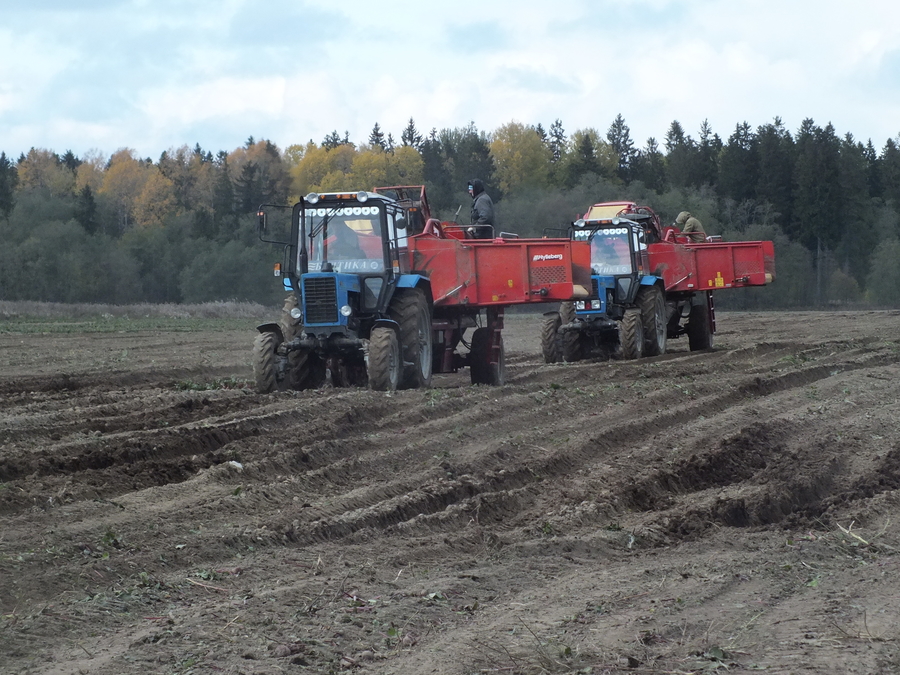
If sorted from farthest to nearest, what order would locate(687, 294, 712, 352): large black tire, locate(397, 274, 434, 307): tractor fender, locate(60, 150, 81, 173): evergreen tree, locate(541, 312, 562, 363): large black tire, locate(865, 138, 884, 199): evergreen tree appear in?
locate(60, 150, 81, 173): evergreen tree, locate(865, 138, 884, 199): evergreen tree, locate(687, 294, 712, 352): large black tire, locate(541, 312, 562, 363): large black tire, locate(397, 274, 434, 307): tractor fender

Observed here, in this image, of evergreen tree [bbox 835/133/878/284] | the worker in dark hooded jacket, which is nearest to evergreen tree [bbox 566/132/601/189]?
evergreen tree [bbox 835/133/878/284]

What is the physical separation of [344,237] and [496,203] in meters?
50.5

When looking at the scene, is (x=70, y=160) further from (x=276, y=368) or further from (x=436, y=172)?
(x=276, y=368)

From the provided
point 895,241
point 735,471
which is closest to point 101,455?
point 735,471

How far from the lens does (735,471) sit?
7.96 metres

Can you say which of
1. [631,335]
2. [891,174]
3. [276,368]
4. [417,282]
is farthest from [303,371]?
[891,174]

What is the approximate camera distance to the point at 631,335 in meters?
17.4

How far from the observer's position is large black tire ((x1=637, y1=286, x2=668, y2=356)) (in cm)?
1798

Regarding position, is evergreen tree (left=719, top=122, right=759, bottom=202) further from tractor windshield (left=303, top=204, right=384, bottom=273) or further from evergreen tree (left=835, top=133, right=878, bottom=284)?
tractor windshield (left=303, top=204, right=384, bottom=273)

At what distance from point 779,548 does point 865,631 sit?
5.18 ft

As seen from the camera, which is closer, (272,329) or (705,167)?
(272,329)

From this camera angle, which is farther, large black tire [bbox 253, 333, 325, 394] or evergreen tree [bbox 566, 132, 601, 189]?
evergreen tree [bbox 566, 132, 601, 189]

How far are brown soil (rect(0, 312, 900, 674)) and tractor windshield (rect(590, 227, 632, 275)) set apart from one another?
20.6ft

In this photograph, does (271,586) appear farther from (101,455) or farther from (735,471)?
(735,471)
